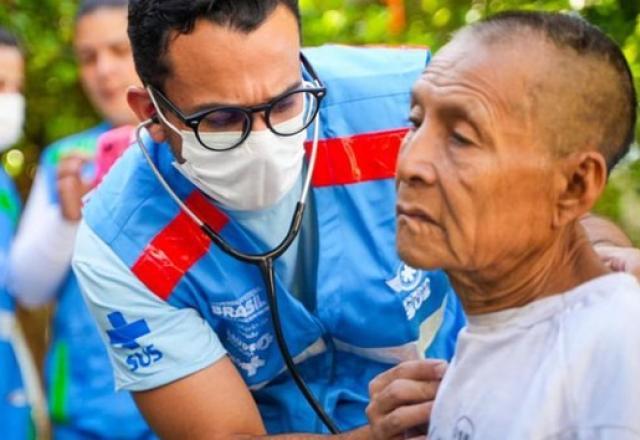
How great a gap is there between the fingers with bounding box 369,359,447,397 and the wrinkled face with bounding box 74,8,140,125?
2.47 m

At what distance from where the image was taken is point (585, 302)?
6.97 ft

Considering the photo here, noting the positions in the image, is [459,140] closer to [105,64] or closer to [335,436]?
[335,436]

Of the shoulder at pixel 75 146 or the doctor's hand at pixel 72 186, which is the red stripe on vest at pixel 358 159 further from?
the shoulder at pixel 75 146

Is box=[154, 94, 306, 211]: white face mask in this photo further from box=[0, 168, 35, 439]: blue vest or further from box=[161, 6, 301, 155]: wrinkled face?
box=[0, 168, 35, 439]: blue vest

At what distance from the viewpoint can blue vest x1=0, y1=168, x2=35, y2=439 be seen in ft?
15.9

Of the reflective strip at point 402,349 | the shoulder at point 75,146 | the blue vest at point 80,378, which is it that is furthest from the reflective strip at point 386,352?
the shoulder at point 75,146

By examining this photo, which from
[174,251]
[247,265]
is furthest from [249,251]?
[174,251]

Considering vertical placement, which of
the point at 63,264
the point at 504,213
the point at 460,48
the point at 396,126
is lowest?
the point at 63,264

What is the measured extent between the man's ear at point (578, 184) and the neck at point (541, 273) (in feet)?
0.16

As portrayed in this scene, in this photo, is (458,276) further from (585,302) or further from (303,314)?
(303,314)

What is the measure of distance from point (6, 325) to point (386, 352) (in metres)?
2.02

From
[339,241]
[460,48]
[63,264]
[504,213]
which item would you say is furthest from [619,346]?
[63,264]

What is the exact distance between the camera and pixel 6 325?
4.87 meters

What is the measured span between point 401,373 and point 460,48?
2.05 ft
